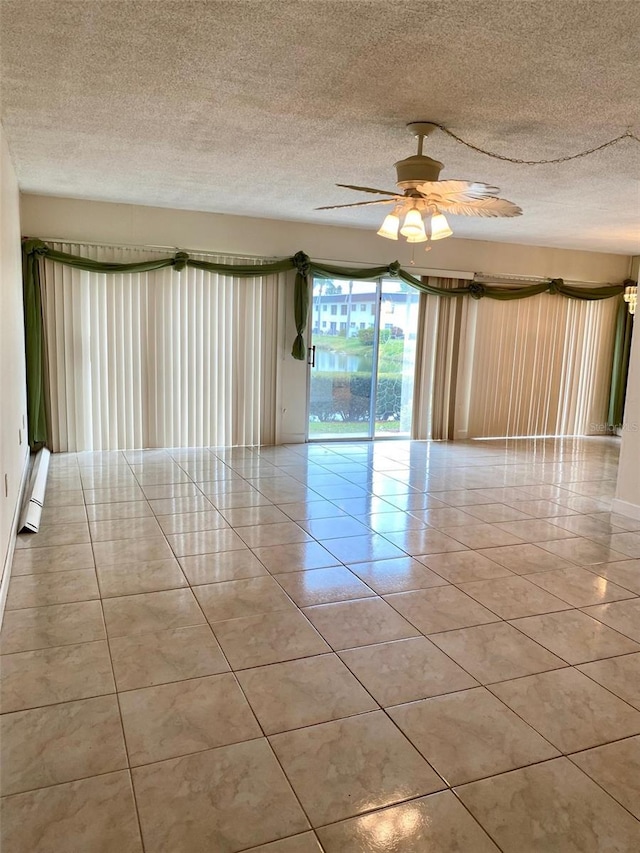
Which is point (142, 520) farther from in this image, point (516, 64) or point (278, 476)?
point (516, 64)

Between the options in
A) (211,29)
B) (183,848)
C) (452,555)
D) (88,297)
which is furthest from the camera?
(88,297)

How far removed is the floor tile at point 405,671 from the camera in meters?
2.38

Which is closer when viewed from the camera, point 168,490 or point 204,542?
point 204,542

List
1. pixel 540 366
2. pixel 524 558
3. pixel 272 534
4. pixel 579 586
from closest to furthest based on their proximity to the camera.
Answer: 1. pixel 579 586
2. pixel 524 558
3. pixel 272 534
4. pixel 540 366

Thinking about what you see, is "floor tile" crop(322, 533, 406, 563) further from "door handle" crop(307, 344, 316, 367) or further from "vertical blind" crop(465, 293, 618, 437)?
"vertical blind" crop(465, 293, 618, 437)

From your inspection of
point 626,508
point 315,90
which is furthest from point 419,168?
point 626,508

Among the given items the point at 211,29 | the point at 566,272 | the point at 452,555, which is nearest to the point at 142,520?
the point at 452,555

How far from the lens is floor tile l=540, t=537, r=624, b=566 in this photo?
3.84 metres

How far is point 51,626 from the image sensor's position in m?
2.79

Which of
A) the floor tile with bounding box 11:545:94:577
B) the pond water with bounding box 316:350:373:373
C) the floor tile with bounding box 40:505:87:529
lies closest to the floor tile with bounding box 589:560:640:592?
the floor tile with bounding box 11:545:94:577

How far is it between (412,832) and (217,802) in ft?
1.86

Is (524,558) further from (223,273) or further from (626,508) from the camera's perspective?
(223,273)

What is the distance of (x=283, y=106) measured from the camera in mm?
3389

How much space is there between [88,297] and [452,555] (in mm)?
4633
